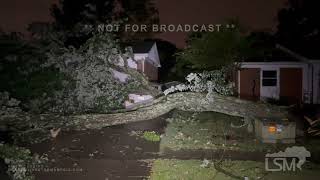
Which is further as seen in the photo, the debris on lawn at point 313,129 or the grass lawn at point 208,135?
the debris on lawn at point 313,129

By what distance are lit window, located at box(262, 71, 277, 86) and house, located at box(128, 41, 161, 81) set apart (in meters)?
6.52

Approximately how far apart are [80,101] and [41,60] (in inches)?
108

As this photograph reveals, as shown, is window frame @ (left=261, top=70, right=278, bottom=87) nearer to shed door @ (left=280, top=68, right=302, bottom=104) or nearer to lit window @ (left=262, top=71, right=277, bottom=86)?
lit window @ (left=262, top=71, right=277, bottom=86)

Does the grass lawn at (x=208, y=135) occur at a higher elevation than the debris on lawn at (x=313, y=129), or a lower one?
lower

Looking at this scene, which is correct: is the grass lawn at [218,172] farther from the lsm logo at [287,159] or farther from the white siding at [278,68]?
the white siding at [278,68]

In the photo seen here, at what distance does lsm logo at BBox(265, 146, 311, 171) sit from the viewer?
8.05 metres

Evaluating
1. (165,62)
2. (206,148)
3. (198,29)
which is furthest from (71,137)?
(165,62)

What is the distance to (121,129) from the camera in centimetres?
1320

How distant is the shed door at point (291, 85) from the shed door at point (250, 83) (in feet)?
3.65

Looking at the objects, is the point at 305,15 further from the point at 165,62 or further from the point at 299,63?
the point at 299,63

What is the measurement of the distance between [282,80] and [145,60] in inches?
319

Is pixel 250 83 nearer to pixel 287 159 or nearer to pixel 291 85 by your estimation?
pixel 291 85

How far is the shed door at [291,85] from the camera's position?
18.8 m

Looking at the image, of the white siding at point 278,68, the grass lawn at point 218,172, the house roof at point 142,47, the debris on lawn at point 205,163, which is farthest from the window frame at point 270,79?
the debris on lawn at point 205,163
